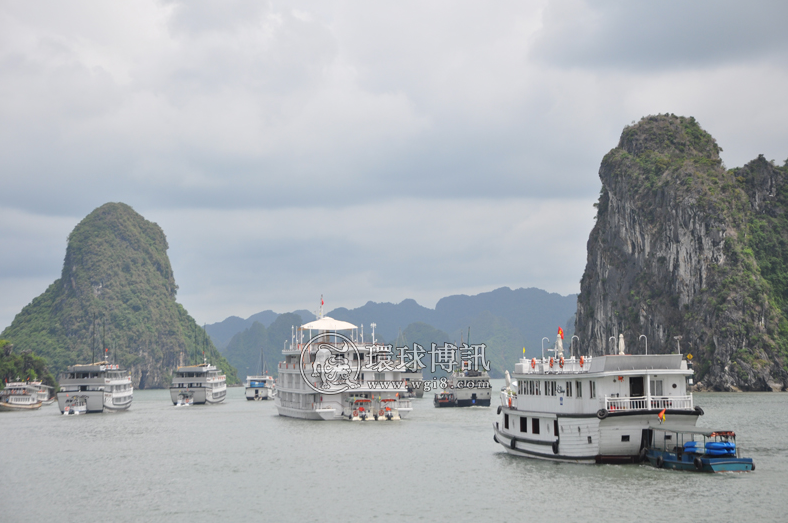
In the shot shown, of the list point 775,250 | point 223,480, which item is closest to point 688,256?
point 775,250

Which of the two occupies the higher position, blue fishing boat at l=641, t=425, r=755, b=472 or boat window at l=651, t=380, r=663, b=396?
boat window at l=651, t=380, r=663, b=396

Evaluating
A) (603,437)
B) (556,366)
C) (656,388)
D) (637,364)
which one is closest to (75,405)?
(556,366)

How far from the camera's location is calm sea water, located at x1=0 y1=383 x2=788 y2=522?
97.1 feet

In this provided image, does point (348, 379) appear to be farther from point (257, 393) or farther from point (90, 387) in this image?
point (257, 393)

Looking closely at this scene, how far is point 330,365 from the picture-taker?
66.6 metres

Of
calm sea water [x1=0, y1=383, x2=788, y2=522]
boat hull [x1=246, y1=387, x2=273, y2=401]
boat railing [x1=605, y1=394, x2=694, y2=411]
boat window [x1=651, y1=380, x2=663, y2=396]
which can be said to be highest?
boat window [x1=651, y1=380, x2=663, y2=396]

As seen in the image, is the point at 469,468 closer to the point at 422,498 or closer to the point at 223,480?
the point at 422,498

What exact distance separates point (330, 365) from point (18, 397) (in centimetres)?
5933

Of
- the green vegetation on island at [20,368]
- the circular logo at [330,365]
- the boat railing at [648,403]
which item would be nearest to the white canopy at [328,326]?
the circular logo at [330,365]

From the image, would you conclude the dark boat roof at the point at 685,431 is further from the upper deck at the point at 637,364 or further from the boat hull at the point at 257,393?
the boat hull at the point at 257,393

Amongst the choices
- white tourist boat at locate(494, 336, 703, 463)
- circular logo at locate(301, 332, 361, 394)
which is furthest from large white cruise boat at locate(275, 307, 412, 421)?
white tourist boat at locate(494, 336, 703, 463)

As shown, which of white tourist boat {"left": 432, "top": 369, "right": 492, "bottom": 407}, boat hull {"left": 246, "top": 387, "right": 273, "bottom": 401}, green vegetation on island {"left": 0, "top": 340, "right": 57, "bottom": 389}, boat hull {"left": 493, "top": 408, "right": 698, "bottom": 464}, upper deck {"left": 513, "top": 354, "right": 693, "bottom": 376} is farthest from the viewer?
boat hull {"left": 246, "top": 387, "right": 273, "bottom": 401}

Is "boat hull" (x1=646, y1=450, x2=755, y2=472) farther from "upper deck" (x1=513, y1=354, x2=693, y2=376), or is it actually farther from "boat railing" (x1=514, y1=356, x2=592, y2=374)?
"boat railing" (x1=514, y1=356, x2=592, y2=374)

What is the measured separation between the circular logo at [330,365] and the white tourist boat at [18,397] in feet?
182
